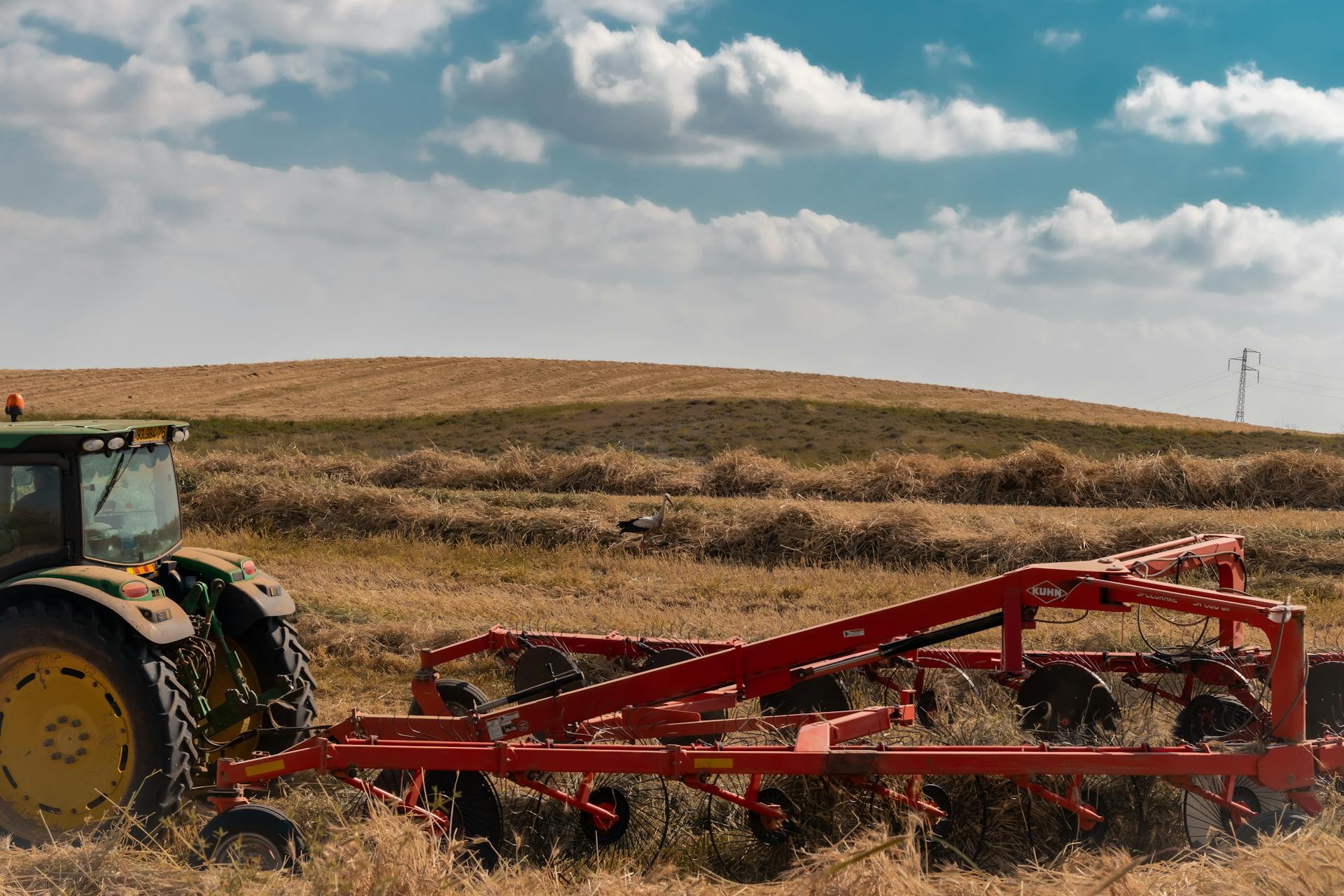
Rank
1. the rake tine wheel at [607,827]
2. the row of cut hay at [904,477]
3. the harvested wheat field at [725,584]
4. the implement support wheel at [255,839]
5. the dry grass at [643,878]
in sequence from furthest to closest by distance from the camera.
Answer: the row of cut hay at [904,477], the rake tine wheel at [607,827], the implement support wheel at [255,839], the harvested wheat field at [725,584], the dry grass at [643,878]

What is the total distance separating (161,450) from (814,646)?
375cm

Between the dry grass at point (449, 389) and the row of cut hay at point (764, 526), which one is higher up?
the dry grass at point (449, 389)

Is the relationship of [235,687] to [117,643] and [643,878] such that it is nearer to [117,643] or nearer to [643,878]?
[117,643]

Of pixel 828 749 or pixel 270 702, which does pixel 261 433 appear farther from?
pixel 828 749

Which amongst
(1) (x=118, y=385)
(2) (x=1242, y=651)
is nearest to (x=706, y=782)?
(2) (x=1242, y=651)

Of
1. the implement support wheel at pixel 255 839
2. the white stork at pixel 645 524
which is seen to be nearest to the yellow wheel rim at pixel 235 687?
the implement support wheel at pixel 255 839

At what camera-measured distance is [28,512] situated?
5574 mm

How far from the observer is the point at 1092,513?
16.0 meters

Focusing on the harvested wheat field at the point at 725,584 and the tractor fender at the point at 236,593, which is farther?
the tractor fender at the point at 236,593

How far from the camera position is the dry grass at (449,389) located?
35.7 metres

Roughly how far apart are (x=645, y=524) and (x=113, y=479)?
27.4 ft

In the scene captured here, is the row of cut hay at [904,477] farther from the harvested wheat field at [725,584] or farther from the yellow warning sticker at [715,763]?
the yellow warning sticker at [715,763]

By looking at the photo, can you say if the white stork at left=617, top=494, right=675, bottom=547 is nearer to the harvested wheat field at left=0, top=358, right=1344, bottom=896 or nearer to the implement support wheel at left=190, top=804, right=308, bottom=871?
the harvested wheat field at left=0, top=358, right=1344, bottom=896

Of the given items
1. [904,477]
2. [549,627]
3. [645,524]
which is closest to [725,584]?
[645,524]
